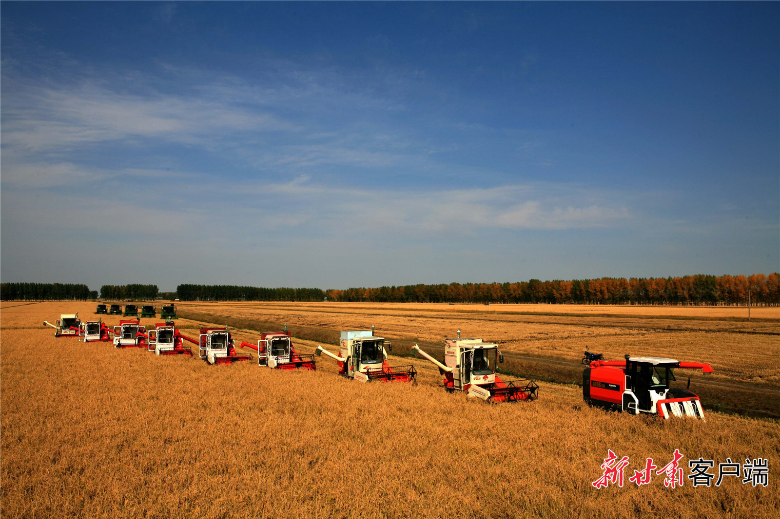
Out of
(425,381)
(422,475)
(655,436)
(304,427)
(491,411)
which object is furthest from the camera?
(425,381)

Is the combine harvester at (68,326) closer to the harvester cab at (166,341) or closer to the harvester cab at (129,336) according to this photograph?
the harvester cab at (129,336)

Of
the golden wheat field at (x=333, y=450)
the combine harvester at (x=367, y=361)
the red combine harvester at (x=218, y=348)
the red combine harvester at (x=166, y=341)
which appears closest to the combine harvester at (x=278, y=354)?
the red combine harvester at (x=218, y=348)

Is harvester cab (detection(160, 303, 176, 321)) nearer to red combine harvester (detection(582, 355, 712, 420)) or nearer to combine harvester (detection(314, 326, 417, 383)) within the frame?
combine harvester (detection(314, 326, 417, 383))

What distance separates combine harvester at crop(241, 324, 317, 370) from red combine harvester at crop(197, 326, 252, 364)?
225 cm

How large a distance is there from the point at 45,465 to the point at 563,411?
16442 millimetres

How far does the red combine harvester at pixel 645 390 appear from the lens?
51.8 ft

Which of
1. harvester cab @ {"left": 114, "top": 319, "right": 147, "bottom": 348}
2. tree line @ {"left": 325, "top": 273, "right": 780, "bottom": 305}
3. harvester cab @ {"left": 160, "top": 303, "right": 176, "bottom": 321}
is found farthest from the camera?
tree line @ {"left": 325, "top": 273, "right": 780, "bottom": 305}

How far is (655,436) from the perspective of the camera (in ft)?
46.3

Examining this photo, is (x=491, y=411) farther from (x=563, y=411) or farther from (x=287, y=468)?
(x=287, y=468)

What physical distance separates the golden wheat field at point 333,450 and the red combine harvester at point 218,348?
5.92 meters

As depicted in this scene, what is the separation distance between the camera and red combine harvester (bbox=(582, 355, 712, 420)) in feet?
51.8

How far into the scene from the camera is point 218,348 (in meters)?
32.1

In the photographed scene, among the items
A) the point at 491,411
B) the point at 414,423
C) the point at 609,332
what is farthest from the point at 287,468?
the point at 609,332

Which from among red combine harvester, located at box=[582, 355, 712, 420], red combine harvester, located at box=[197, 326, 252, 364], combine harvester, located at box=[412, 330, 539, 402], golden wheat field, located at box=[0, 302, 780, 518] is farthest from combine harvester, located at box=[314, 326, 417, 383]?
red combine harvester, located at box=[582, 355, 712, 420]
